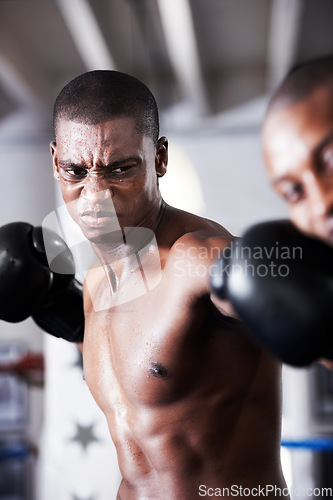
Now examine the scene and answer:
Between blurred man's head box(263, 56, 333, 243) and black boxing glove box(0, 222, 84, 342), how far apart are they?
0.65 metres

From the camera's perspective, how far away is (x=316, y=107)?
395 mm

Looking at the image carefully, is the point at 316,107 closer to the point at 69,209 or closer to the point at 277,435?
the point at 69,209

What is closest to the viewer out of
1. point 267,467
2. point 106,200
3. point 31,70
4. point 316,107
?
point 316,107

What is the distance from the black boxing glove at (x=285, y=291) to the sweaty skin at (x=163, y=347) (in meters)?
0.16

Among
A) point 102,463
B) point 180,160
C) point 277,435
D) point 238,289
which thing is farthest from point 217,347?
point 102,463

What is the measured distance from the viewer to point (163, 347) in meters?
0.74

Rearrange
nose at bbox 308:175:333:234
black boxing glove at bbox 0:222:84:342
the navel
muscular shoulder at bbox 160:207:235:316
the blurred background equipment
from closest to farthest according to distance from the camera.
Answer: nose at bbox 308:175:333:234 → muscular shoulder at bbox 160:207:235:316 → the navel → black boxing glove at bbox 0:222:84:342 → the blurred background equipment

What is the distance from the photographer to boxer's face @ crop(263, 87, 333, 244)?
1.28 ft

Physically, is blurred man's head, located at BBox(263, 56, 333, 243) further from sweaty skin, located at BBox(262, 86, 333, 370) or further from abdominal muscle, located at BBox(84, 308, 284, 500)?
abdominal muscle, located at BBox(84, 308, 284, 500)

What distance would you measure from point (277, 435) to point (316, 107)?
58 cm

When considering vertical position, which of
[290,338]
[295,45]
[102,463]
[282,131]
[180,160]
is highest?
[295,45]

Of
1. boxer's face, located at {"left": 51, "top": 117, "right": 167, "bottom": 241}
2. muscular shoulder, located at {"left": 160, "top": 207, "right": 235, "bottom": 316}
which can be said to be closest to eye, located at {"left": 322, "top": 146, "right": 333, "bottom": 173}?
muscular shoulder, located at {"left": 160, "top": 207, "right": 235, "bottom": 316}

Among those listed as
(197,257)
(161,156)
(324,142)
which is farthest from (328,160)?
(161,156)

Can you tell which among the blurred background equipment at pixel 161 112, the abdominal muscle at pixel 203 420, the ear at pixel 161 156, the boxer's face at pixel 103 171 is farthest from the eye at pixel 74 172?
the blurred background equipment at pixel 161 112
